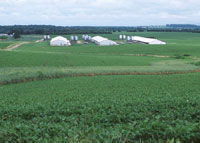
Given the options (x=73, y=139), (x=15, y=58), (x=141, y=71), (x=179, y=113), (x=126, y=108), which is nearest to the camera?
(x=73, y=139)

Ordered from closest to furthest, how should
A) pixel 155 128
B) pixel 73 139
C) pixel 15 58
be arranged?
pixel 73 139 < pixel 155 128 < pixel 15 58

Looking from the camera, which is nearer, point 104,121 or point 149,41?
point 104,121

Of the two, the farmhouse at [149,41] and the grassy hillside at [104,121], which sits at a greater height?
the farmhouse at [149,41]

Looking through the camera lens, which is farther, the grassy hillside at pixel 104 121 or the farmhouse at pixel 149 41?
the farmhouse at pixel 149 41

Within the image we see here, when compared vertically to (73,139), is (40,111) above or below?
below

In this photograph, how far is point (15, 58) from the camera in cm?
4231

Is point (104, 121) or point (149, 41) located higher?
point (149, 41)

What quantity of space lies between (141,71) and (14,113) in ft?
68.3

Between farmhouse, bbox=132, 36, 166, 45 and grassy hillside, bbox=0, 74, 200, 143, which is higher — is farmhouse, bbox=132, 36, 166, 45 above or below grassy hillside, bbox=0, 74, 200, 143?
above

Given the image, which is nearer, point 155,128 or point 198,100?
point 155,128

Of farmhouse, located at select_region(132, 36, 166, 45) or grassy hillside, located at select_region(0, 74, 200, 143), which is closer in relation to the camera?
grassy hillside, located at select_region(0, 74, 200, 143)

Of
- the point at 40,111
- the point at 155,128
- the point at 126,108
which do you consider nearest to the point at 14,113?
the point at 40,111

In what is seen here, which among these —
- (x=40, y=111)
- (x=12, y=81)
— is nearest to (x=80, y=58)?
(x=12, y=81)

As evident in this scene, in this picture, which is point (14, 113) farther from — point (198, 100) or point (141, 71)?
point (141, 71)
